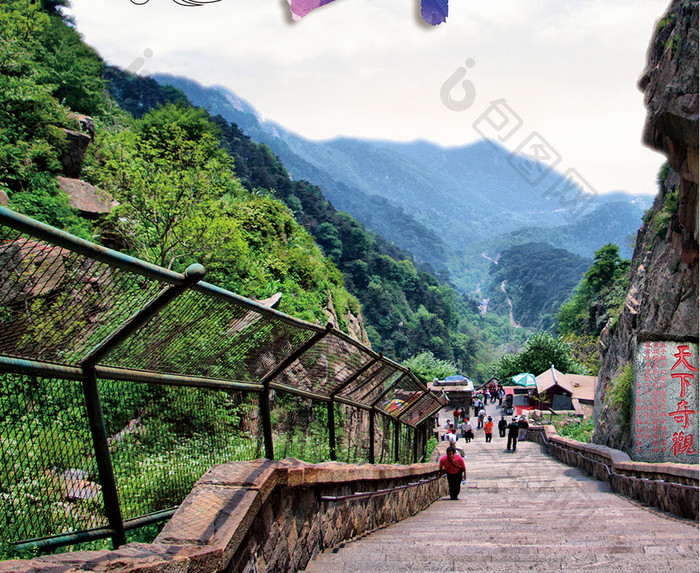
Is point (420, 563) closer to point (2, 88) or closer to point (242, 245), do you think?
point (242, 245)

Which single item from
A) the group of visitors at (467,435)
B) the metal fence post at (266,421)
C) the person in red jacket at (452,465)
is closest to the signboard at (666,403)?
the group of visitors at (467,435)

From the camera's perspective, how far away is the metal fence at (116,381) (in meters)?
2.06

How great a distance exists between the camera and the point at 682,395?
958 centimetres

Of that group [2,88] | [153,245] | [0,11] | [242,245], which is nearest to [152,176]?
[153,245]

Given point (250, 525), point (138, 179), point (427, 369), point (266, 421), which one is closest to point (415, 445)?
point (266, 421)

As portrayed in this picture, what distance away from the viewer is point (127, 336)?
2.44 m

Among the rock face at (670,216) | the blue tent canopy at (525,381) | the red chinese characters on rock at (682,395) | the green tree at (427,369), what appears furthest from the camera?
the green tree at (427,369)

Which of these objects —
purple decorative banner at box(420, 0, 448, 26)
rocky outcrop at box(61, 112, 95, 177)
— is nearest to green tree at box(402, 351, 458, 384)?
rocky outcrop at box(61, 112, 95, 177)

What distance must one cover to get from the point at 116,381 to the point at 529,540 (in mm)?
3763

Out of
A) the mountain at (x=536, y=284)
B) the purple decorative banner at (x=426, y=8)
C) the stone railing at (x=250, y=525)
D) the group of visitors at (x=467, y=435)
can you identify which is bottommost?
the group of visitors at (x=467, y=435)

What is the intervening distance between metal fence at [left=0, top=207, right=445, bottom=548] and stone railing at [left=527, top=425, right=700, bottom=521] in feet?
15.4

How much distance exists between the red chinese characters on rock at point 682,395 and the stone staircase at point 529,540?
1537mm

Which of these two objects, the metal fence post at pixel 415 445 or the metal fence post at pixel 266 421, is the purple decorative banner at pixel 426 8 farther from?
the metal fence post at pixel 415 445

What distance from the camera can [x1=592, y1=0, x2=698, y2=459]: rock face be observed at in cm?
1512
